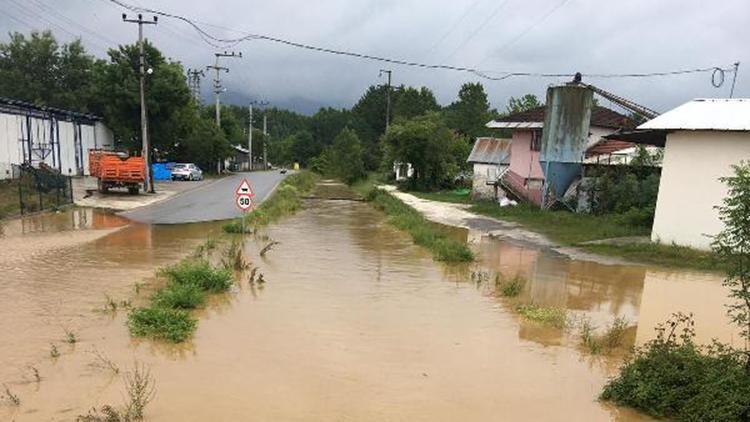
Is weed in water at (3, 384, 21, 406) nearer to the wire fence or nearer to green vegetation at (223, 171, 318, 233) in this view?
green vegetation at (223, 171, 318, 233)

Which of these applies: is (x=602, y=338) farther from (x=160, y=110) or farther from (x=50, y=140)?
(x=160, y=110)

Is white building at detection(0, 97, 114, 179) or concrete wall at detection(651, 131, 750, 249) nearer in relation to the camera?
concrete wall at detection(651, 131, 750, 249)

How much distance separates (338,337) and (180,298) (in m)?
2.99

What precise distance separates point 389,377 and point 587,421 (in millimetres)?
2406

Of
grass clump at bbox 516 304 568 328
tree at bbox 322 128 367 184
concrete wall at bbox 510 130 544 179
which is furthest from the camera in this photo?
tree at bbox 322 128 367 184

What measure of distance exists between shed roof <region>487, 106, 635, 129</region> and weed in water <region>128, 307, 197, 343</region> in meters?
25.7

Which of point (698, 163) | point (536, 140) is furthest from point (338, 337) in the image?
point (536, 140)

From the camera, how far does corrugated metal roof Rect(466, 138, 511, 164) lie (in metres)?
39.7

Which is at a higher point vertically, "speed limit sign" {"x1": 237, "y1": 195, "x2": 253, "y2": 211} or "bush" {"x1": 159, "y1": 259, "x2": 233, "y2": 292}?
"speed limit sign" {"x1": 237, "y1": 195, "x2": 253, "y2": 211}

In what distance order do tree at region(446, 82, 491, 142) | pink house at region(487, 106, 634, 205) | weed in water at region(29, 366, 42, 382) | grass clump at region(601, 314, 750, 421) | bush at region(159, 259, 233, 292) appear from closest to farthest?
1. grass clump at region(601, 314, 750, 421)
2. weed in water at region(29, 366, 42, 382)
3. bush at region(159, 259, 233, 292)
4. pink house at region(487, 106, 634, 205)
5. tree at region(446, 82, 491, 142)

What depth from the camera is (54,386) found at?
6.58 m

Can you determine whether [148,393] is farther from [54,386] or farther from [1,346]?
[1,346]

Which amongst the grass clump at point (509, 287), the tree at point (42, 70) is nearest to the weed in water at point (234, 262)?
the grass clump at point (509, 287)

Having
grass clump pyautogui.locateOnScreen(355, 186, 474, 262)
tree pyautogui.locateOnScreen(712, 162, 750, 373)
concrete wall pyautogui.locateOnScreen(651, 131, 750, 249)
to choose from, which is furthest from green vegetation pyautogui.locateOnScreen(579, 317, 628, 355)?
concrete wall pyautogui.locateOnScreen(651, 131, 750, 249)
